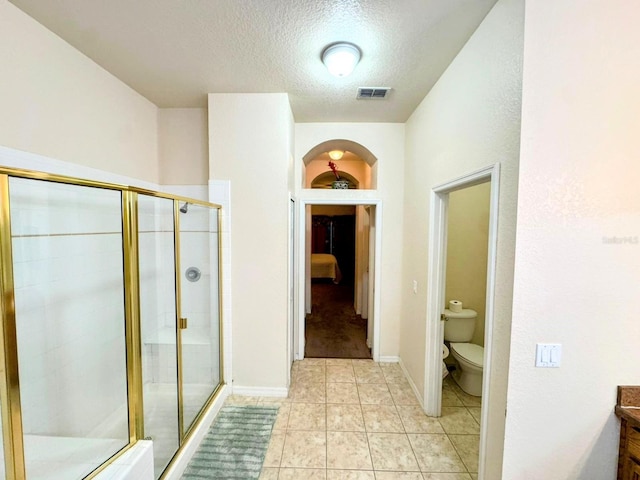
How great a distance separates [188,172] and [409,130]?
2372 millimetres

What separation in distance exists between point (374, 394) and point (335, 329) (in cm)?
162

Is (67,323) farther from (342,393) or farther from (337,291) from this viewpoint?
(337,291)

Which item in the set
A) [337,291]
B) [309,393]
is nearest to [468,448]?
[309,393]

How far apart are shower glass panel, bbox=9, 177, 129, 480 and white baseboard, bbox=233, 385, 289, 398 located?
3.33 feet

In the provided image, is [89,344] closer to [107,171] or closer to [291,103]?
[107,171]

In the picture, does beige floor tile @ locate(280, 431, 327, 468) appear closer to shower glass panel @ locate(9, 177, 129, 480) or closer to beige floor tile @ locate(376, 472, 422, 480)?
beige floor tile @ locate(376, 472, 422, 480)

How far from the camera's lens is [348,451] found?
190 cm

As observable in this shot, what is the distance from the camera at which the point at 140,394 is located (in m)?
1.49

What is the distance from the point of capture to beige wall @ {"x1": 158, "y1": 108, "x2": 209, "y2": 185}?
A: 2.71 metres

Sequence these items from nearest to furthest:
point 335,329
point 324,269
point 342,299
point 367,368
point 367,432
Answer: point 367,432
point 367,368
point 335,329
point 342,299
point 324,269

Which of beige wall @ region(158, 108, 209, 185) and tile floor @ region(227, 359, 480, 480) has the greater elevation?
beige wall @ region(158, 108, 209, 185)

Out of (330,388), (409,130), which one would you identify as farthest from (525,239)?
(330,388)

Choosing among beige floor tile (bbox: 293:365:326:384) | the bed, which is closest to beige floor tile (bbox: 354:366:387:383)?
beige floor tile (bbox: 293:365:326:384)

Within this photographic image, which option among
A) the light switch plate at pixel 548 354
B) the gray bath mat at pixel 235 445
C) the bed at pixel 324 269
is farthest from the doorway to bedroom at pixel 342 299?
the light switch plate at pixel 548 354
